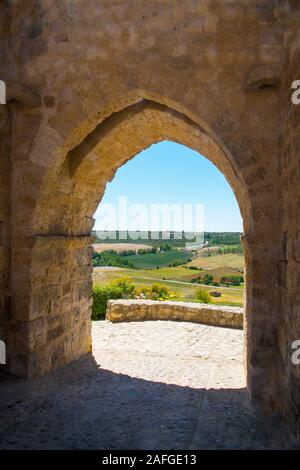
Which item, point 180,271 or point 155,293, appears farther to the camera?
point 180,271

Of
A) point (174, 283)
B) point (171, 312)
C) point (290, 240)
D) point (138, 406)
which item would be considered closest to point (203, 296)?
point (174, 283)

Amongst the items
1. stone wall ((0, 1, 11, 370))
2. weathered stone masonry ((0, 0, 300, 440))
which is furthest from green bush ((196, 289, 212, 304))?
stone wall ((0, 1, 11, 370))

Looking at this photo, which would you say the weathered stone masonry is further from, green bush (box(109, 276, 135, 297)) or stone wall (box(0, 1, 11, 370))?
green bush (box(109, 276, 135, 297))

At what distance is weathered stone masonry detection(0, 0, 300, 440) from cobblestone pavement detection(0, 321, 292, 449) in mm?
312

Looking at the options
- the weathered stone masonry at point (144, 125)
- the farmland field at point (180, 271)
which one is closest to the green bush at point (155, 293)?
the farmland field at point (180, 271)

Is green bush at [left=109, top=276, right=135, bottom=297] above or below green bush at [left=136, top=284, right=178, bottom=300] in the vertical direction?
above

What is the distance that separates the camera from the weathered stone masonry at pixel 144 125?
3393 millimetres

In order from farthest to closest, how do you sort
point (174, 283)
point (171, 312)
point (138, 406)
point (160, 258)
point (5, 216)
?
point (160, 258), point (174, 283), point (171, 312), point (5, 216), point (138, 406)

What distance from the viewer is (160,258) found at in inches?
747

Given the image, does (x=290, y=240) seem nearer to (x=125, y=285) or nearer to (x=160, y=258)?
(x=125, y=285)

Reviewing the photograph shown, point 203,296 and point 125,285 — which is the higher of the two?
point 125,285

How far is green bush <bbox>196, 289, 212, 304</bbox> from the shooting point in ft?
40.6

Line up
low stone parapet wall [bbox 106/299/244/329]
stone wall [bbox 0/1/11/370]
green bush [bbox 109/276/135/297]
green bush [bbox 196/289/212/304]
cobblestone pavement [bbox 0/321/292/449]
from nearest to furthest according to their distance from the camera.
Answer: cobblestone pavement [bbox 0/321/292/449] < stone wall [bbox 0/1/11/370] < low stone parapet wall [bbox 106/299/244/329] < green bush [bbox 109/276/135/297] < green bush [bbox 196/289/212/304]

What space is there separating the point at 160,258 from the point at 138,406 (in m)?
15.2
